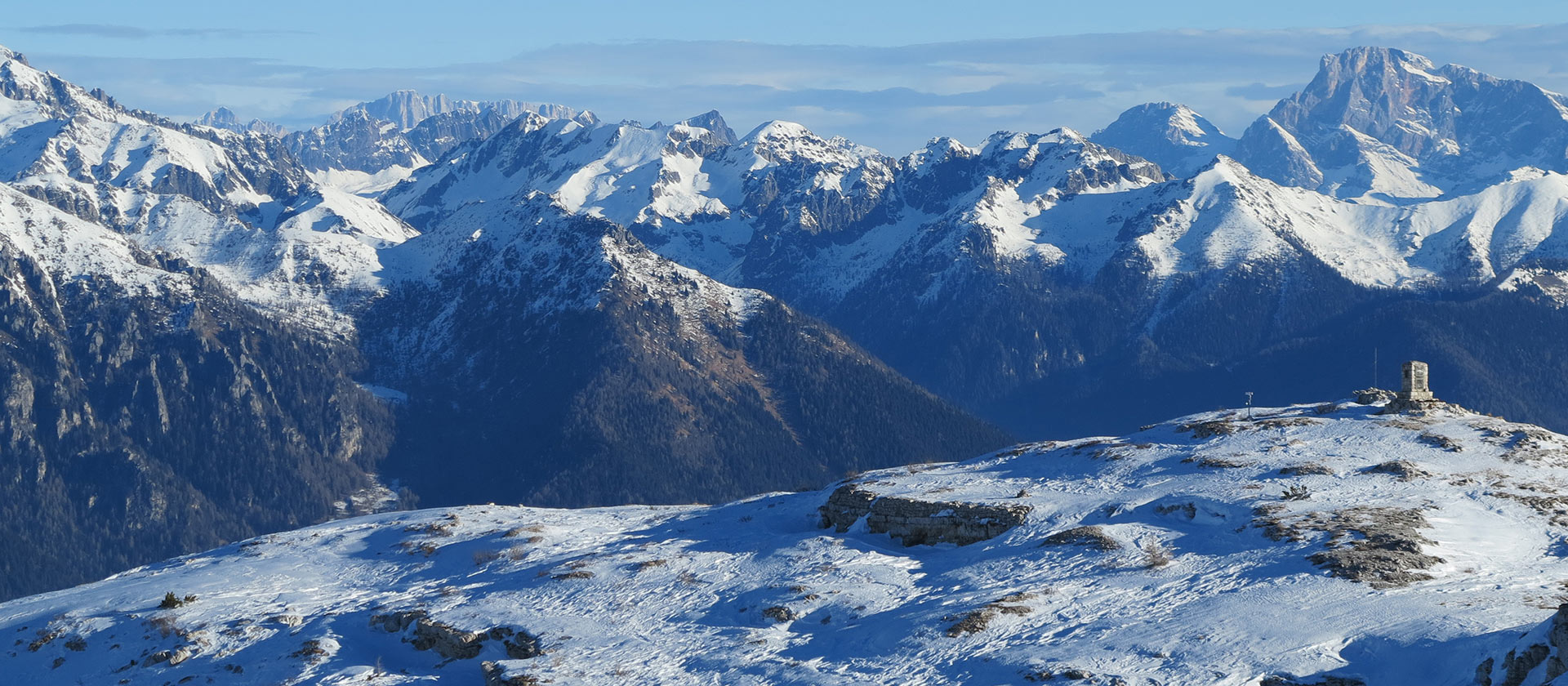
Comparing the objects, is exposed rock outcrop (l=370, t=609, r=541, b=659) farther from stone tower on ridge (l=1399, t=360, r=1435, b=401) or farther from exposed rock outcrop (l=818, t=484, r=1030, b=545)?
stone tower on ridge (l=1399, t=360, r=1435, b=401)

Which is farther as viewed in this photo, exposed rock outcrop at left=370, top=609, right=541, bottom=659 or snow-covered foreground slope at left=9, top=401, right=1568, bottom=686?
exposed rock outcrop at left=370, top=609, right=541, bottom=659

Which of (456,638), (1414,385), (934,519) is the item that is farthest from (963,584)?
(1414,385)

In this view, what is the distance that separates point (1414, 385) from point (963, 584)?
60.7m

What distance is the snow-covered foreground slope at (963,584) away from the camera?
109750 mm

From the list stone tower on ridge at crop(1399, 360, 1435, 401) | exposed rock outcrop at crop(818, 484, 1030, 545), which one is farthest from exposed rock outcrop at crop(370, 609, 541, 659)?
stone tower on ridge at crop(1399, 360, 1435, 401)

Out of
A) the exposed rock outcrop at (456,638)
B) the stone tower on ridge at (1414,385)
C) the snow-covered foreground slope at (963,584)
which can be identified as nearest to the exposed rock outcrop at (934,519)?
the snow-covered foreground slope at (963,584)

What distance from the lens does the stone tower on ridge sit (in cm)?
16914

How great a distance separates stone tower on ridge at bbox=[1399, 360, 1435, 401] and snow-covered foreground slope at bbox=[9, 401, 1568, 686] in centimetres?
247

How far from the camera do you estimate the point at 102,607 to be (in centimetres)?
14212

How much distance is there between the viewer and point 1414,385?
170 meters

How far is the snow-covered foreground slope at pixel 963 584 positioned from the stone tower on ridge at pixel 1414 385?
2.47 m

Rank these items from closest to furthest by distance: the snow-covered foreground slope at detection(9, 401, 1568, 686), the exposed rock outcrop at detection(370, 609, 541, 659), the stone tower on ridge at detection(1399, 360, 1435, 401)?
1. the snow-covered foreground slope at detection(9, 401, 1568, 686)
2. the exposed rock outcrop at detection(370, 609, 541, 659)
3. the stone tower on ridge at detection(1399, 360, 1435, 401)

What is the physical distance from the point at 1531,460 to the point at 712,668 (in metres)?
69.0

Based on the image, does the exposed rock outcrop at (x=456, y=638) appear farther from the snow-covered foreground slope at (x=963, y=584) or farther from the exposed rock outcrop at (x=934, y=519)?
the exposed rock outcrop at (x=934, y=519)
